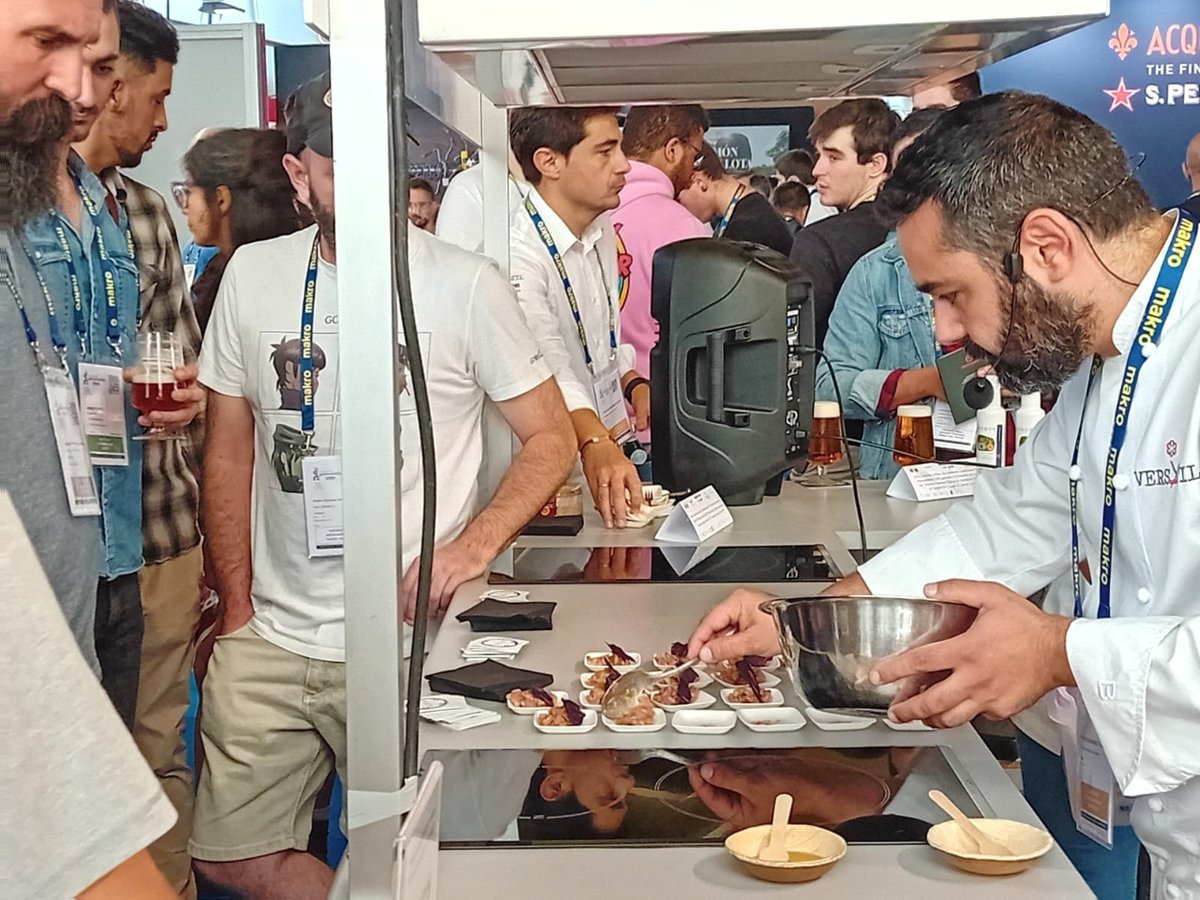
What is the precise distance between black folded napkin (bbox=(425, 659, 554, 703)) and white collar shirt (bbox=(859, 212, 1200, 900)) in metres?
0.53

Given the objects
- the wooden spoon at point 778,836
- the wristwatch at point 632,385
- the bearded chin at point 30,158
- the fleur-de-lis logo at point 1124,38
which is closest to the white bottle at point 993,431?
the wristwatch at point 632,385

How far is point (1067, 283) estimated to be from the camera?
158 cm

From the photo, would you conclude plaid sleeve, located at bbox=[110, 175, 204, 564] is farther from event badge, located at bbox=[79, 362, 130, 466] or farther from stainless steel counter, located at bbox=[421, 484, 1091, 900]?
stainless steel counter, located at bbox=[421, 484, 1091, 900]

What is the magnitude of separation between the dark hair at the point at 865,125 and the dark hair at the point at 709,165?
4.32 ft

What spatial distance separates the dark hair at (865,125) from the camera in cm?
451

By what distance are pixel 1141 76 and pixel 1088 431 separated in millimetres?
4577

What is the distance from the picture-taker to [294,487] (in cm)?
228

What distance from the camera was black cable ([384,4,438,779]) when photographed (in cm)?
83

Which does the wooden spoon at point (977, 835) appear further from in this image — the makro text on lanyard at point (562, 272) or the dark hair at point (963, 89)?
the dark hair at point (963, 89)

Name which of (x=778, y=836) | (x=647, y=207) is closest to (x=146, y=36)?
(x=778, y=836)

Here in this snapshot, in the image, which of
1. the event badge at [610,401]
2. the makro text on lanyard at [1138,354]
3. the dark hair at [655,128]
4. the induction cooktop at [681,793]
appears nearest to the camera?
the induction cooktop at [681,793]

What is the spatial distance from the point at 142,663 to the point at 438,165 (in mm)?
1666

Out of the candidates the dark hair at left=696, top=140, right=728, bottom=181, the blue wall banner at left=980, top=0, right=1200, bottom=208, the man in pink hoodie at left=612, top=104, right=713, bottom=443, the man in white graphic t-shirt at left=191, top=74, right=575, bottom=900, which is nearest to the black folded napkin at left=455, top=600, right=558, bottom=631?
the man in white graphic t-shirt at left=191, top=74, right=575, bottom=900

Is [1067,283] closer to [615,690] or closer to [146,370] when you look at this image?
[615,690]
